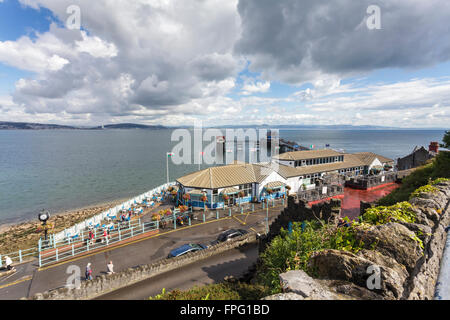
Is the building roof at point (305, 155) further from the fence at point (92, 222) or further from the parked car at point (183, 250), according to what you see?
the parked car at point (183, 250)

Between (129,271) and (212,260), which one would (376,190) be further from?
(129,271)

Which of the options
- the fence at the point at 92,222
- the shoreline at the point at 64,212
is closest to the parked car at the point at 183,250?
the fence at the point at 92,222

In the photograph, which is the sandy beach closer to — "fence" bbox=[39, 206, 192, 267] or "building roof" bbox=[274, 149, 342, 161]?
"fence" bbox=[39, 206, 192, 267]

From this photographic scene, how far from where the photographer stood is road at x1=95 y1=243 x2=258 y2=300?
12.9 m

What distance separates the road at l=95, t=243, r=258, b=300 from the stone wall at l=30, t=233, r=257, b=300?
→ 0.96ft

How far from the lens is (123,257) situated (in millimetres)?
17812

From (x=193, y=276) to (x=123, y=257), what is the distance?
744cm

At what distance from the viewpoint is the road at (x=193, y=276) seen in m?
12.9

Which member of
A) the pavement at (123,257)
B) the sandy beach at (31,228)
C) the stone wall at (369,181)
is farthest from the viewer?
the stone wall at (369,181)

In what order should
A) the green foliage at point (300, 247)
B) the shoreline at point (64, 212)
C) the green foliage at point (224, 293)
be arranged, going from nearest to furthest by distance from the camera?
the green foliage at point (300, 247), the green foliage at point (224, 293), the shoreline at point (64, 212)

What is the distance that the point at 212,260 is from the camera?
16.2 m

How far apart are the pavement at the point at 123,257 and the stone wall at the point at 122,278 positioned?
1.79 metres
